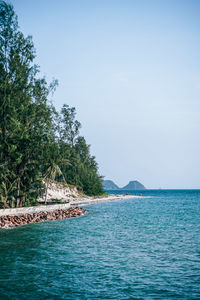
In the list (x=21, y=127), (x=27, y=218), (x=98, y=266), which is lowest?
(x=98, y=266)

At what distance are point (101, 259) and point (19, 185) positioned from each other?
2206 cm

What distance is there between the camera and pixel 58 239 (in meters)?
21.2

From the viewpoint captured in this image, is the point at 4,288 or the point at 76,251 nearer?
the point at 4,288

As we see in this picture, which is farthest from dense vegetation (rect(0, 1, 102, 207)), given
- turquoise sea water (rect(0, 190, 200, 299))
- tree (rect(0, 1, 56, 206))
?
turquoise sea water (rect(0, 190, 200, 299))

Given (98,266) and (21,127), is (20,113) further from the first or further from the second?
(98,266)

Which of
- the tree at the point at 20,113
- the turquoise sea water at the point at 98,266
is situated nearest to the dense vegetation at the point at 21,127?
the tree at the point at 20,113

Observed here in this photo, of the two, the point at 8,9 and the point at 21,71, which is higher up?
the point at 8,9

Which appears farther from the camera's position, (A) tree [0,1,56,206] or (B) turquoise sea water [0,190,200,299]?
(A) tree [0,1,56,206]

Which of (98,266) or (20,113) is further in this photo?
(20,113)

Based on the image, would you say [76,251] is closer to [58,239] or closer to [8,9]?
[58,239]

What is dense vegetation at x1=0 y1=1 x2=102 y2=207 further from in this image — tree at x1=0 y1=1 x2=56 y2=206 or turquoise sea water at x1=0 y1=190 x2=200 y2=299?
turquoise sea water at x1=0 y1=190 x2=200 y2=299

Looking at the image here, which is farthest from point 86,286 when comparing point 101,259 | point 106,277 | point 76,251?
point 76,251

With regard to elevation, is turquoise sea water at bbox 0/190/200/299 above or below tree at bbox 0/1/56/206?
below

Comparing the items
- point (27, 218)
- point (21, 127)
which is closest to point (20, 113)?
point (21, 127)
